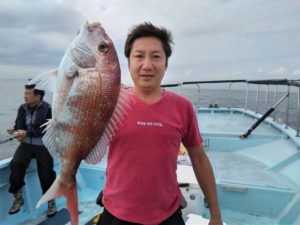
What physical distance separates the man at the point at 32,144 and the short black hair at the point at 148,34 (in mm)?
2723

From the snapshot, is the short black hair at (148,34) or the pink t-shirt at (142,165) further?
the short black hair at (148,34)

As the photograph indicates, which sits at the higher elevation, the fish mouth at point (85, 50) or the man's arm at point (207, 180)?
the fish mouth at point (85, 50)

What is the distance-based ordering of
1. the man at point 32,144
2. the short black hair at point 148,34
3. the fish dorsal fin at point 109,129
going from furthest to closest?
the man at point 32,144, the short black hair at point 148,34, the fish dorsal fin at point 109,129

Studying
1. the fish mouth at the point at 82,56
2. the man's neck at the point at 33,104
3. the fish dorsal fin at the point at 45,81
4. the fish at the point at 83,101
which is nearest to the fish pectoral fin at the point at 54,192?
the fish at the point at 83,101

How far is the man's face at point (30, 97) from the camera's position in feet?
13.7

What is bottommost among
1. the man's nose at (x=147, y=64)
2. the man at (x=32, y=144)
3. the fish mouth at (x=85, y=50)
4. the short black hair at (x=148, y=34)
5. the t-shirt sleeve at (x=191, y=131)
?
the man at (x=32, y=144)

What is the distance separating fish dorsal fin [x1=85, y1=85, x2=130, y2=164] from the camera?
1594 millimetres

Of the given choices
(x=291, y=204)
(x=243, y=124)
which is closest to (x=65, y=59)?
(x=291, y=204)

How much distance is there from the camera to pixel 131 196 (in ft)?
5.58

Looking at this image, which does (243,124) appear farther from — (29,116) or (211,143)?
(29,116)

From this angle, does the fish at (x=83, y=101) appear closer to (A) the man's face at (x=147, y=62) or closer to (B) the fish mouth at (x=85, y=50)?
(B) the fish mouth at (x=85, y=50)

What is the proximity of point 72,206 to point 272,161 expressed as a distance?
5.56m

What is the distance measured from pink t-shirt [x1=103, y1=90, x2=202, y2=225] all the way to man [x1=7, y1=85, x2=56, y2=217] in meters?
2.73

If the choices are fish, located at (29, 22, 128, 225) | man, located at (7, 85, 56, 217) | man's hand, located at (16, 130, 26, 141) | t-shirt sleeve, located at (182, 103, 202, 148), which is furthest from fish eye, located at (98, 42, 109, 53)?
man's hand, located at (16, 130, 26, 141)
